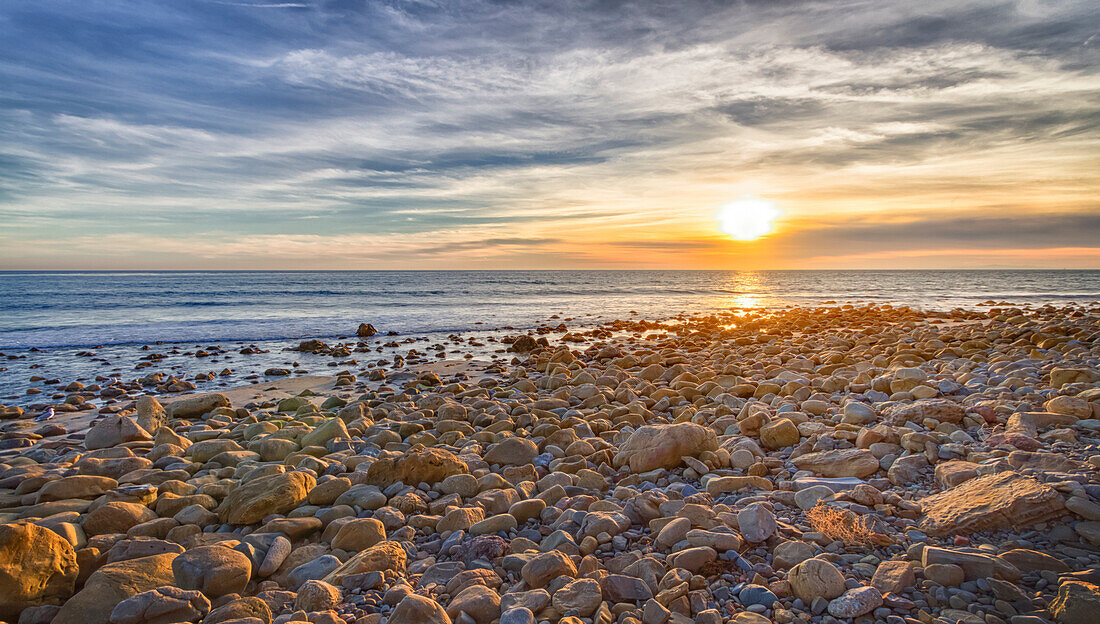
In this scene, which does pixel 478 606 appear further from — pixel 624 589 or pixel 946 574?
pixel 946 574

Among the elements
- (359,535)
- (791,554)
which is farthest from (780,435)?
(359,535)

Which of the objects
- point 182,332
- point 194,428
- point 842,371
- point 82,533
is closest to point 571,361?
point 842,371

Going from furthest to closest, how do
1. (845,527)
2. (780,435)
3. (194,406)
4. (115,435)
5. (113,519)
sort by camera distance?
(194,406) < (115,435) < (780,435) < (113,519) < (845,527)

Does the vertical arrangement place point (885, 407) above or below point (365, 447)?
above

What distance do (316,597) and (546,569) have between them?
1.37 metres

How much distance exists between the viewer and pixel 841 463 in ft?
14.2

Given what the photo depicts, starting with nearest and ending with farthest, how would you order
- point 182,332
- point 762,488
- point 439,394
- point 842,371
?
point 762,488 < point 842,371 < point 439,394 < point 182,332

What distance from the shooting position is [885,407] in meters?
5.71

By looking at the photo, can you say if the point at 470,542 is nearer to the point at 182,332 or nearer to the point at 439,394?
the point at 439,394

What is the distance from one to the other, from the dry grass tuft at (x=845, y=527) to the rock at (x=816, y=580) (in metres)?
0.48

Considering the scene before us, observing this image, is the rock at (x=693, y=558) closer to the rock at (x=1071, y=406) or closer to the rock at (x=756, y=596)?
the rock at (x=756, y=596)

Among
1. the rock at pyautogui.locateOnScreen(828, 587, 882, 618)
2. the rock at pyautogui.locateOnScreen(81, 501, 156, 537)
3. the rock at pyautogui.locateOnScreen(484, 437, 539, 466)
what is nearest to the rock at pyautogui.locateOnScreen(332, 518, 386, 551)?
the rock at pyautogui.locateOnScreen(81, 501, 156, 537)

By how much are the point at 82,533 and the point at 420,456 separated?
2.52 meters

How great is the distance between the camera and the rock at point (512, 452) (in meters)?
5.54
